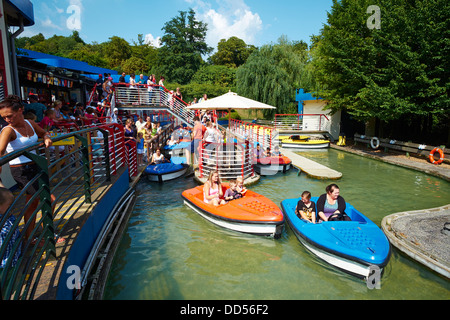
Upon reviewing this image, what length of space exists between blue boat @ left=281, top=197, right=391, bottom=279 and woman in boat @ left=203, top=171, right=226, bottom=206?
2052 millimetres

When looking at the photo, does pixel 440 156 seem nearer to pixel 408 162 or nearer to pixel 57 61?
pixel 408 162

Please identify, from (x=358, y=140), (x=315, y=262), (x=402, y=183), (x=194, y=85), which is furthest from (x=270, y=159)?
(x=194, y=85)

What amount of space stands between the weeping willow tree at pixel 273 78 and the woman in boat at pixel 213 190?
964 inches

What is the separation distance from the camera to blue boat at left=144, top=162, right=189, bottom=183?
1093 cm

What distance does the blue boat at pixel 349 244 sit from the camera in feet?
15.2

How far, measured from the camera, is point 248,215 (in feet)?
20.8

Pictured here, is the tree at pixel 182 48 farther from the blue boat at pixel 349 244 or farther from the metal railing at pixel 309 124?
the blue boat at pixel 349 244

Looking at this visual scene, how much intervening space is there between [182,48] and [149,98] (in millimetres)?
38085

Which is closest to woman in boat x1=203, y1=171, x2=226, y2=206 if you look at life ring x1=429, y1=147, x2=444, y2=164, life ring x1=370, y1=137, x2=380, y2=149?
life ring x1=429, y1=147, x2=444, y2=164

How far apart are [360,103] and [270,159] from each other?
8016 millimetres

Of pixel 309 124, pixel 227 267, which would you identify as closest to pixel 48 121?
pixel 227 267
